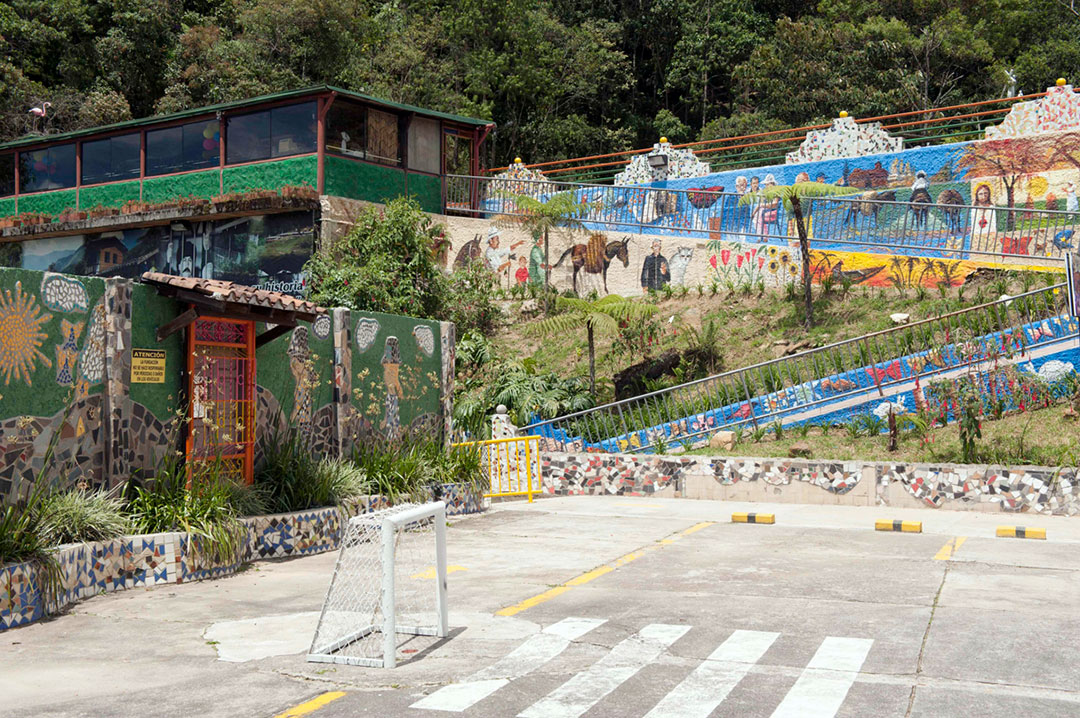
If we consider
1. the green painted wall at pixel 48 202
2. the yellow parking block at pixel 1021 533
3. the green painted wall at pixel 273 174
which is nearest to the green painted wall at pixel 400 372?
the yellow parking block at pixel 1021 533

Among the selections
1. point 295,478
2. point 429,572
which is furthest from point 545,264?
point 429,572

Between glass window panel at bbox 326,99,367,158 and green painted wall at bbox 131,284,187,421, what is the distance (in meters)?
14.9

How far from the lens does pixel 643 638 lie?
7656mm

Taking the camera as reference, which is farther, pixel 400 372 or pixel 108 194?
pixel 108 194

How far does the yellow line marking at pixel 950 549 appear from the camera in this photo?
37.5 ft

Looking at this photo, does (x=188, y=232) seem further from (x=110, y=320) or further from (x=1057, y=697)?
(x=1057, y=697)

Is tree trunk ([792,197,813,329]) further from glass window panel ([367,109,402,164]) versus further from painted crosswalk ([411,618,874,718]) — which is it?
painted crosswalk ([411,618,874,718])

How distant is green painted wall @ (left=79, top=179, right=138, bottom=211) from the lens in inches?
1102

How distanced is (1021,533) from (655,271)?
13974mm

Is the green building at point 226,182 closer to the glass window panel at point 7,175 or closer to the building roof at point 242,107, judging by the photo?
the building roof at point 242,107

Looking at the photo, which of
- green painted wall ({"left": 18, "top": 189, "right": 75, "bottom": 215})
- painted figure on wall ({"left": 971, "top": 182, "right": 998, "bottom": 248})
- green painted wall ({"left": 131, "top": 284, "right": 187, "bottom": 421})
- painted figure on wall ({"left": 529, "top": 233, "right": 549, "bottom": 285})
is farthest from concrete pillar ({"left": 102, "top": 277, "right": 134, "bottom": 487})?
green painted wall ({"left": 18, "top": 189, "right": 75, "bottom": 215})

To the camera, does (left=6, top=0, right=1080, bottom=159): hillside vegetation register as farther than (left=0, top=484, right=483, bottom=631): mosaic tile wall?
Yes

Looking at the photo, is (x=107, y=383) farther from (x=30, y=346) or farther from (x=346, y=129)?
(x=346, y=129)

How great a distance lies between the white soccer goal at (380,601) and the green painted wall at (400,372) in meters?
4.82
